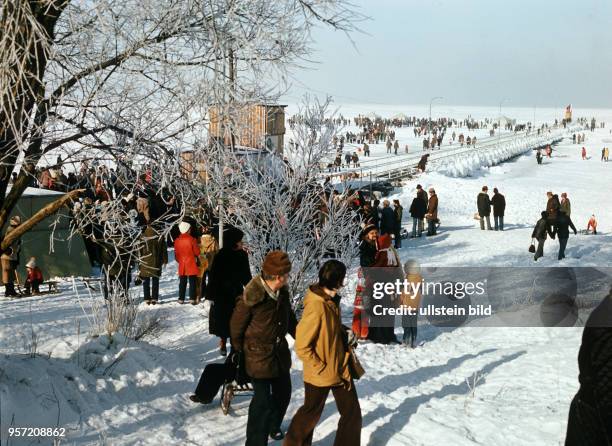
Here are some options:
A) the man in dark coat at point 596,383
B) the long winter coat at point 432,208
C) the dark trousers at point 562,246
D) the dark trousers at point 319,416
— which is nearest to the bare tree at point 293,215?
the dark trousers at point 319,416

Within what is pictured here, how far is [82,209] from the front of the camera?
19.4ft

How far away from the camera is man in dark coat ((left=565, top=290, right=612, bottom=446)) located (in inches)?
129

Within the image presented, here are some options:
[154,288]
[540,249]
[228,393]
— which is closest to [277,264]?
[228,393]

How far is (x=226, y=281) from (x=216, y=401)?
1212mm

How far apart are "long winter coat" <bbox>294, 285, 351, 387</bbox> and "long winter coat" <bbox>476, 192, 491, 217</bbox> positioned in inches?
709

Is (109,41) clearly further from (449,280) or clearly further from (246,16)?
(449,280)

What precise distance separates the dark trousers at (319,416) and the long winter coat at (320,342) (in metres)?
0.08

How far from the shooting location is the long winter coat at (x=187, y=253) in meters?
10.5

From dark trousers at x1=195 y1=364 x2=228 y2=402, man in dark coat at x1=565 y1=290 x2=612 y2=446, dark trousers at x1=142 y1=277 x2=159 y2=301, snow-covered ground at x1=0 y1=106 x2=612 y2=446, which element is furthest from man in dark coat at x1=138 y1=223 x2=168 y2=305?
man in dark coat at x1=565 y1=290 x2=612 y2=446

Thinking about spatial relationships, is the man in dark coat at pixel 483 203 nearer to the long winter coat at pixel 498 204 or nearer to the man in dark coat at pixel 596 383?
the long winter coat at pixel 498 204

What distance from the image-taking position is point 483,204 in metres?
22.1

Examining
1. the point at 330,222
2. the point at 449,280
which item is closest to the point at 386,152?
the point at 449,280

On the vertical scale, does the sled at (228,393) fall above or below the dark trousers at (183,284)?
below

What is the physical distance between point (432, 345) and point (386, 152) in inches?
1819
